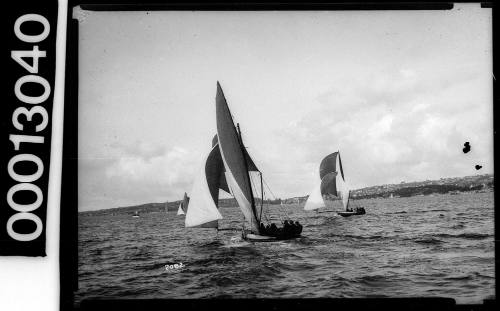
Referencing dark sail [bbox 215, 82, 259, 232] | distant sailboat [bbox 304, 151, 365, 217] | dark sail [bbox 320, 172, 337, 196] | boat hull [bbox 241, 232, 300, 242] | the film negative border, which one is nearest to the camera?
the film negative border

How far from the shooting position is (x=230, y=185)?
13.9 ft

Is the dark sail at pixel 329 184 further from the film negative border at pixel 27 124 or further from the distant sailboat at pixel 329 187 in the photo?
the film negative border at pixel 27 124

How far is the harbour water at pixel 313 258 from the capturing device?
152 inches

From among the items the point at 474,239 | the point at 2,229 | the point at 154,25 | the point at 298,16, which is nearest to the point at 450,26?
the point at 298,16

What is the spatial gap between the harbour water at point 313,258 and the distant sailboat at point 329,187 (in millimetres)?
102

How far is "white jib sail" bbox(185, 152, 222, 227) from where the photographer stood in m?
3.97

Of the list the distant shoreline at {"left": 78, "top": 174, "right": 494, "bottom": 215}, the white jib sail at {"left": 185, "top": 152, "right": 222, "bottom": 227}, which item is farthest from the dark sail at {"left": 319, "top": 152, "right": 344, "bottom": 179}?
the white jib sail at {"left": 185, "top": 152, "right": 222, "bottom": 227}

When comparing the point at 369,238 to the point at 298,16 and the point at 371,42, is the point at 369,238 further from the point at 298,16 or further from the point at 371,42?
the point at 298,16

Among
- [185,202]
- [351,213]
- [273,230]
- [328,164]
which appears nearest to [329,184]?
[328,164]

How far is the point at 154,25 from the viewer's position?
393 cm

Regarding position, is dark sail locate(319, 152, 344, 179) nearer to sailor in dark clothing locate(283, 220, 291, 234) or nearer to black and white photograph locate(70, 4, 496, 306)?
black and white photograph locate(70, 4, 496, 306)

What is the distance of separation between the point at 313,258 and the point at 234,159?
113 centimetres

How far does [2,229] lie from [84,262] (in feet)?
2.29

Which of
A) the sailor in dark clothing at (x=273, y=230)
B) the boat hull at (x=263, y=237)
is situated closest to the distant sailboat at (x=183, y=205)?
the boat hull at (x=263, y=237)
